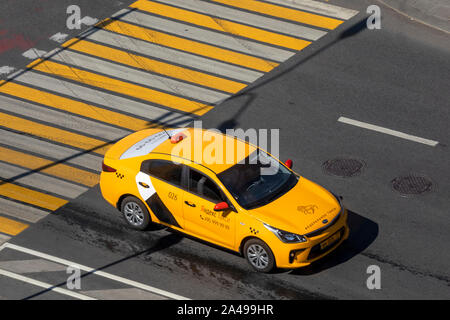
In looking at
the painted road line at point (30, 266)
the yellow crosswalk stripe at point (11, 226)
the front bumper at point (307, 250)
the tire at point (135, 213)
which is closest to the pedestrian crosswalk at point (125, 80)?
the yellow crosswalk stripe at point (11, 226)

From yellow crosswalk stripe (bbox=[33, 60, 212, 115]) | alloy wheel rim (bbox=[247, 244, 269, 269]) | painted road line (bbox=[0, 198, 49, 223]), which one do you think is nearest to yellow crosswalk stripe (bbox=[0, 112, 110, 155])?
yellow crosswalk stripe (bbox=[33, 60, 212, 115])

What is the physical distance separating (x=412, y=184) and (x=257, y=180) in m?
3.85

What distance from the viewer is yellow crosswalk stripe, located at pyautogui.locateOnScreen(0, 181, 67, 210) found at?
57.4 ft

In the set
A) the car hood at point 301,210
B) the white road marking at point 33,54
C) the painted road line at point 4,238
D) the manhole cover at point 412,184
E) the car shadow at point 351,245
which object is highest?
the white road marking at point 33,54

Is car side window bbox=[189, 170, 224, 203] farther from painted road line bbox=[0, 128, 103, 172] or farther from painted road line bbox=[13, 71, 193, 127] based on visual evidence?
painted road line bbox=[13, 71, 193, 127]

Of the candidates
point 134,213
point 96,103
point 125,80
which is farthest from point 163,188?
point 125,80

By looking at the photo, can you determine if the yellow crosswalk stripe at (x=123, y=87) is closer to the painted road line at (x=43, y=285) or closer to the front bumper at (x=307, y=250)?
the front bumper at (x=307, y=250)

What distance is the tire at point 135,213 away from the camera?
645 inches

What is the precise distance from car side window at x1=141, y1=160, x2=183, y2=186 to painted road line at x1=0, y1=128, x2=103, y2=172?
2628 millimetres

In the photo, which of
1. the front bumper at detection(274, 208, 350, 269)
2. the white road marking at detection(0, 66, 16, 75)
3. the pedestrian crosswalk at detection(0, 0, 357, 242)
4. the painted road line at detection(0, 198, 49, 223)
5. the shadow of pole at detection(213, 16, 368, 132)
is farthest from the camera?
the white road marking at detection(0, 66, 16, 75)

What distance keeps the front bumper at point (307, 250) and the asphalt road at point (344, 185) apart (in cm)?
40

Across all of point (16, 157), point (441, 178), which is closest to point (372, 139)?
point (441, 178)

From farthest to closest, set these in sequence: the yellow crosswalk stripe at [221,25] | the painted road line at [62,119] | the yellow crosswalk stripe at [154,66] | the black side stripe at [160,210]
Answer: the yellow crosswalk stripe at [221,25]
the yellow crosswalk stripe at [154,66]
the painted road line at [62,119]
the black side stripe at [160,210]
